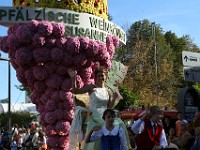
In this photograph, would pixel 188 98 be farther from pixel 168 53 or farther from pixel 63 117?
pixel 168 53

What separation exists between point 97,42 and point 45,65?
1.71 metres

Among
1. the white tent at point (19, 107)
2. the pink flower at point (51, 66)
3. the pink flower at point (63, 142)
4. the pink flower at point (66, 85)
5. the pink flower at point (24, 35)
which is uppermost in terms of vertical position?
the pink flower at point (24, 35)

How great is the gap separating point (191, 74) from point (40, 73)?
5.65 metres

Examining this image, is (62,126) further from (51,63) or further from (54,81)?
(51,63)

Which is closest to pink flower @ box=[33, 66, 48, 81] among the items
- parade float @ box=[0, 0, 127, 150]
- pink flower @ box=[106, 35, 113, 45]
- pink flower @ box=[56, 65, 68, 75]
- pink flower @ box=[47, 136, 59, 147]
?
parade float @ box=[0, 0, 127, 150]

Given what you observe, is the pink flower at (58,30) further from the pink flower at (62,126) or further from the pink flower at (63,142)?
the pink flower at (63,142)

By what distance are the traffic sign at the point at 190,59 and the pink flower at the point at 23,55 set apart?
219 inches

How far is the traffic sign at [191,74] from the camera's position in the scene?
8.56 metres

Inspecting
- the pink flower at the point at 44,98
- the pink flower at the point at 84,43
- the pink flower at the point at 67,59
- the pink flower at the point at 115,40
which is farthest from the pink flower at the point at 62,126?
the pink flower at the point at 115,40

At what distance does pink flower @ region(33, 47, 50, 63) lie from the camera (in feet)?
42.5

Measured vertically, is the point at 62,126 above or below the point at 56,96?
below

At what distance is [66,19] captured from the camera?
44.9ft

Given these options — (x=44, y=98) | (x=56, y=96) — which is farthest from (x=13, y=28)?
(x=56, y=96)

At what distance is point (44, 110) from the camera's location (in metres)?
13.4
